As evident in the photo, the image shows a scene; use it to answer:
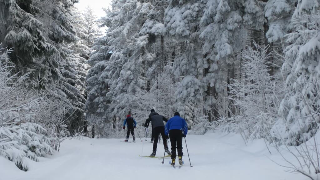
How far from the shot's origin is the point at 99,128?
37.7 metres

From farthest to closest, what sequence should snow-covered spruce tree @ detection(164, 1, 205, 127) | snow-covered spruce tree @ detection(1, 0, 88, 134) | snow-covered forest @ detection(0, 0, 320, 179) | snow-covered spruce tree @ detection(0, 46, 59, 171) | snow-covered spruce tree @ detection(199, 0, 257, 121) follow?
1. snow-covered spruce tree @ detection(164, 1, 205, 127)
2. snow-covered spruce tree @ detection(199, 0, 257, 121)
3. snow-covered spruce tree @ detection(1, 0, 88, 134)
4. snow-covered forest @ detection(0, 0, 320, 179)
5. snow-covered spruce tree @ detection(0, 46, 59, 171)

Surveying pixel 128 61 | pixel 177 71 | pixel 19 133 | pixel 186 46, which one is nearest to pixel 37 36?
pixel 19 133

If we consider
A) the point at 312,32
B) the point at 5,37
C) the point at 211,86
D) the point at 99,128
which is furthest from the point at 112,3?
the point at 312,32

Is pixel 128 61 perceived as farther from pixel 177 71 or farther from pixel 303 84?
pixel 303 84

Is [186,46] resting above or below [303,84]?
above

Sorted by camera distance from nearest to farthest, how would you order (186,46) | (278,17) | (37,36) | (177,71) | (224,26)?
(37,36) < (278,17) < (224,26) < (177,71) < (186,46)

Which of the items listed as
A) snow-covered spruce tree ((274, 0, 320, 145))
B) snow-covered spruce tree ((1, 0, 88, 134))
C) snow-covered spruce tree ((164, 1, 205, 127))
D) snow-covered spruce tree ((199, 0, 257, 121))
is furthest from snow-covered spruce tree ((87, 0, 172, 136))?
snow-covered spruce tree ((274, 0, 320, 145))

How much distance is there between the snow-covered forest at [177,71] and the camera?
29.7ft

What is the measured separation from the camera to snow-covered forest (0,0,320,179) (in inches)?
357

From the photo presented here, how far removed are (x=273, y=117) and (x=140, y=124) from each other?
57.5ft

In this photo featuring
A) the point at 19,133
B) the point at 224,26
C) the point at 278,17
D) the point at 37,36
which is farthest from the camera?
the point at 224,26

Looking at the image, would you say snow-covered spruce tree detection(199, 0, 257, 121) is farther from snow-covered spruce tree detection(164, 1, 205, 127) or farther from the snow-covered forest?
snow-covered spruce tree detection(164, 1, 205, 127)

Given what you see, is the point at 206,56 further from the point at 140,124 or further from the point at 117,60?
the point at 117,60

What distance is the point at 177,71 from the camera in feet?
81.3
